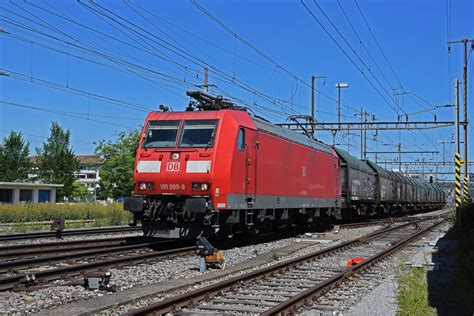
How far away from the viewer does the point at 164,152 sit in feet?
48.4

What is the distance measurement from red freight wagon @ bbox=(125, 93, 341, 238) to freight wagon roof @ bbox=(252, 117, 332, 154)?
2.8 inches

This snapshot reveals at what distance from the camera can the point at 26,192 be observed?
49.8 metres

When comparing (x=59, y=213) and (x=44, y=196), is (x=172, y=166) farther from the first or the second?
(x=44, y=196)

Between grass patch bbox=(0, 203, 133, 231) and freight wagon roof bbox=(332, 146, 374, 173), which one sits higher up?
freight wagon roof bbox=(332, 146, 374, 173)

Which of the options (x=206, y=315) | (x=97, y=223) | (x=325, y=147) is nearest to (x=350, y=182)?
(x=325, y=147)

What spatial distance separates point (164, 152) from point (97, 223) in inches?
620

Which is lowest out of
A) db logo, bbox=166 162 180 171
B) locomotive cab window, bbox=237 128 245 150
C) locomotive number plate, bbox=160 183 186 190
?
locomotive number plate, bbox=160 183 186 190

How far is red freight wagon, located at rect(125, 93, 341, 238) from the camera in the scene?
45.8 feet

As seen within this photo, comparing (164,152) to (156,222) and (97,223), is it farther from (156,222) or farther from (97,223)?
(97,223)

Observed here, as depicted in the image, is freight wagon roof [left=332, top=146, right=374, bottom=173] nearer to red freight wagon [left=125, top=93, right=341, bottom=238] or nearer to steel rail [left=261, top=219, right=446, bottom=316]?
red freight wagon [left=125, top=93, right=341, bottom=238]

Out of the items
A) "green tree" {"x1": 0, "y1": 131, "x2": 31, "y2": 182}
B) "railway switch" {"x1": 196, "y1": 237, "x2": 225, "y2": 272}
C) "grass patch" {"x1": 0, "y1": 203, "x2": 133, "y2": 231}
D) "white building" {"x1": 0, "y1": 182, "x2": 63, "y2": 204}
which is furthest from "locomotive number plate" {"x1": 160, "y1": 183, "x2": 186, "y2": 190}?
"green tree" {"x1": 0, "y1": 131, "x2": 31, "y2": 182}

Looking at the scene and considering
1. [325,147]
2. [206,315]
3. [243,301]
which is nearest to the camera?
[206,315]

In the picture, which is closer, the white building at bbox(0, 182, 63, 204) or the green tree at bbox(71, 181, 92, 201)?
the white building at bbox(0, 182, 63, 204)

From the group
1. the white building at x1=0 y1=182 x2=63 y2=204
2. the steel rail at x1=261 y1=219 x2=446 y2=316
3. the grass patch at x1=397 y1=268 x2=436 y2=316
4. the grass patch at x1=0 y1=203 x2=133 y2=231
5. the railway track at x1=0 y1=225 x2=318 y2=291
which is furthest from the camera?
the white building at x1=0 y1=182 x2=63 y2=204
